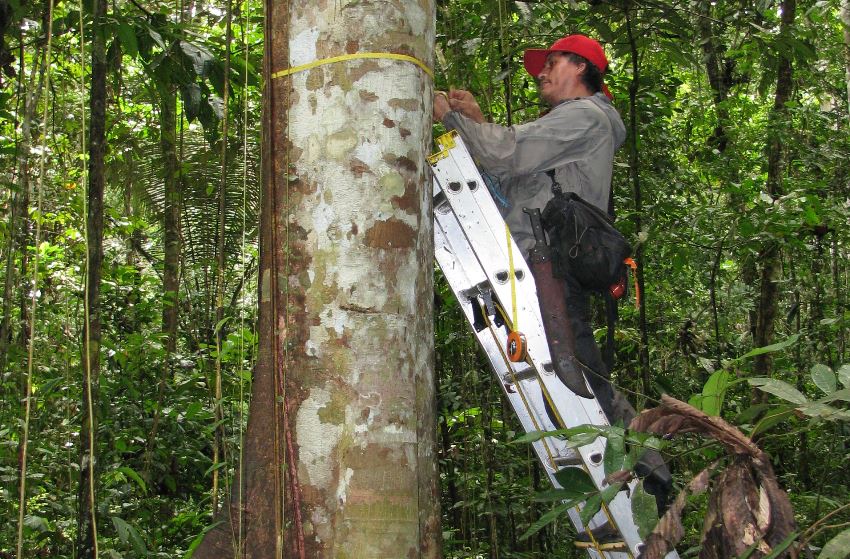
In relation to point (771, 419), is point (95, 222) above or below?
above

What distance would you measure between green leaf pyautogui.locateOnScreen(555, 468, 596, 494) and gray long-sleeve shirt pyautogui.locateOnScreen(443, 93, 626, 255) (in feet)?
4.01

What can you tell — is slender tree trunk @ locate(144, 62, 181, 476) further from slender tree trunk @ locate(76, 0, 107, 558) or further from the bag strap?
the bag strap

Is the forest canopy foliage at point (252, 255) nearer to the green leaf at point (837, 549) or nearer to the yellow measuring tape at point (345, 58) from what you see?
the yellow measuring tape at point (345, 58)

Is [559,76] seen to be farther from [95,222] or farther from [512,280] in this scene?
[95,222]

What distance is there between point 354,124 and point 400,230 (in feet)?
0.85

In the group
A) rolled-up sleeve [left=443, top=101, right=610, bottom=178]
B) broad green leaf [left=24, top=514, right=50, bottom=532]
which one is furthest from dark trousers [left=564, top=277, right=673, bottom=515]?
broad green leaf [left=24, top=514, right=50, bottom=532]

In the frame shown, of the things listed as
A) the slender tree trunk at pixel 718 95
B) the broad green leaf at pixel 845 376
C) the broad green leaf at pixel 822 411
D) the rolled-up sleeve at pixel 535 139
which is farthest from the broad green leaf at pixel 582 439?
the slender tree trunk at pixel 718 95

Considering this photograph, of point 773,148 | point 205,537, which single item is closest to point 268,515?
point 205,537

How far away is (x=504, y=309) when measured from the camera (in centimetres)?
307

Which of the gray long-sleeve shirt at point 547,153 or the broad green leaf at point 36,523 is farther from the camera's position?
the broad green leaf at point 36,523

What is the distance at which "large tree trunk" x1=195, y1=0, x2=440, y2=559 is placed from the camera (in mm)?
1894

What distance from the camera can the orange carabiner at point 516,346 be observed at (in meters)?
2.98

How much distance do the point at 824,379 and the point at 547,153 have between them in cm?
144

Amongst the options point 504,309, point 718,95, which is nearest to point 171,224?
point 504,309
